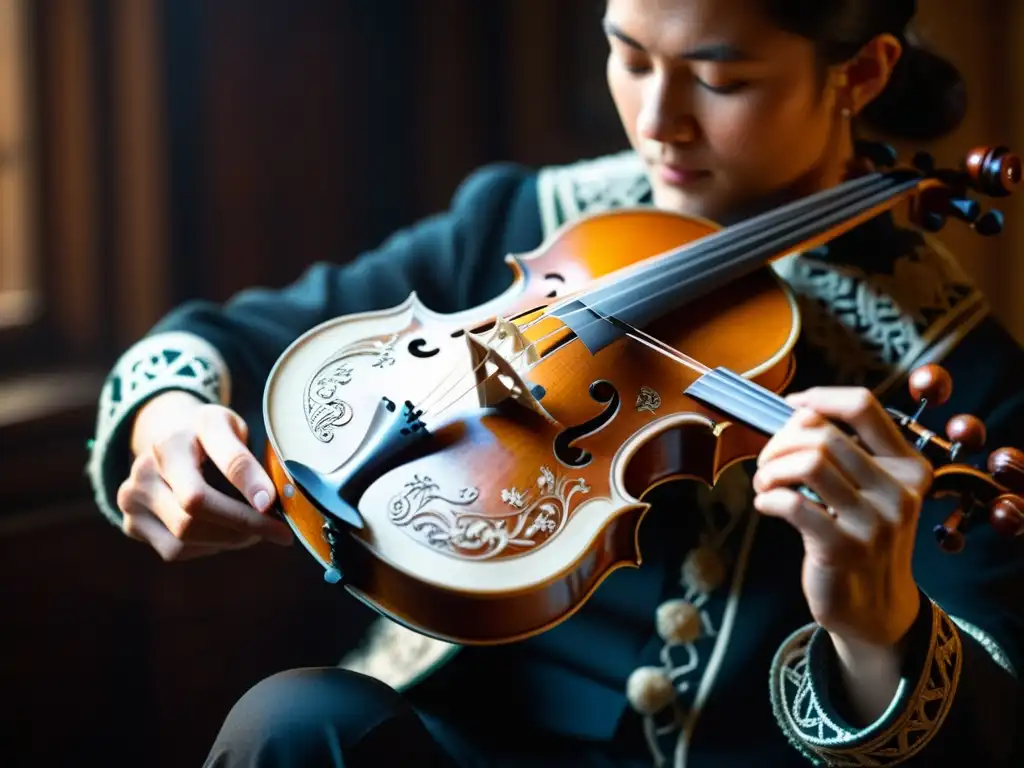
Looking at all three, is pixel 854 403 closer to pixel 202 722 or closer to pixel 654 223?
pixel 654 223

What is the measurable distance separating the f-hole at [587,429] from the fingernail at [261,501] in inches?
6.4

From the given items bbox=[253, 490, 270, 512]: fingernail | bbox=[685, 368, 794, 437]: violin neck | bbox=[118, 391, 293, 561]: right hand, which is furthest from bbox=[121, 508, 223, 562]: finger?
bbox=[685, 368, 794, 437]: violin neck

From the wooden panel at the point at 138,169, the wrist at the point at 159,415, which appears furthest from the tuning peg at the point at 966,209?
the wooden panel at the point at 138,169

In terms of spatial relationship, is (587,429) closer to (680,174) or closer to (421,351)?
(421,351)

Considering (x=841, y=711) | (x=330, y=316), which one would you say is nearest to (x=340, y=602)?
(x=330, y=316)

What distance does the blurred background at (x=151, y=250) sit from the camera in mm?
1130

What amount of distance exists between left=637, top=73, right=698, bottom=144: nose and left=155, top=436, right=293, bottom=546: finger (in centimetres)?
37

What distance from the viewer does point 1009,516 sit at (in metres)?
0.58

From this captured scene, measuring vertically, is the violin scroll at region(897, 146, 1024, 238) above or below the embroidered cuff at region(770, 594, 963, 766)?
above

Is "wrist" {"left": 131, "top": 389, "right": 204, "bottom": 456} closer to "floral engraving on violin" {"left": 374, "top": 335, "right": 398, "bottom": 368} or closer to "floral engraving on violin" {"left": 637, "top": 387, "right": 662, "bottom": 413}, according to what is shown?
"floral engraving on violin" {"left": 374, "top": 335, "right": 398, "bottom": 368}

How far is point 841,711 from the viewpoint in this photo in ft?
2.13

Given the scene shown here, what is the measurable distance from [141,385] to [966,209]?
59cm

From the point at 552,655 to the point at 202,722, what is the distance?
0.51 m

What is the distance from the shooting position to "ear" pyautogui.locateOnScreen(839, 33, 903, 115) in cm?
82
